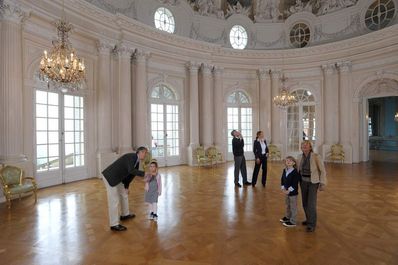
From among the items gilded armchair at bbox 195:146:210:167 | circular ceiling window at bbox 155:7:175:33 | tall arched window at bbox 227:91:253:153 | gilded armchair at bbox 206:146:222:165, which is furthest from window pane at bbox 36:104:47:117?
tall arched window at bbox 227:91:253:153

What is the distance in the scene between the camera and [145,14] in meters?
9.95

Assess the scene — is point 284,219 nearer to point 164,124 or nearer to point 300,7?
point 164,124

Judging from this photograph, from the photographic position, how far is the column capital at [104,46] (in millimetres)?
8445

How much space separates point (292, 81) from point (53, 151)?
10.8 metres

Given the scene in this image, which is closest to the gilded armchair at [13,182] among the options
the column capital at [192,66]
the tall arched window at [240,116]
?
the column capital at [192,66]

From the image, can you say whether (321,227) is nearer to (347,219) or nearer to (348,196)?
(347,219)

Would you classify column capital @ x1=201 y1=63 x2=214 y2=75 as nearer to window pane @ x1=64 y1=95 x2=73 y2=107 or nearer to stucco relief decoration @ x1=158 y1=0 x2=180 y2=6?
stucco relief decoration @ x1=158 y1=0 x2=180 y2=6

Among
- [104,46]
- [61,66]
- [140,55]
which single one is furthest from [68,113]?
[140,55]

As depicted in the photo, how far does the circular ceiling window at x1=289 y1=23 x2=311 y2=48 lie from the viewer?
41.6ft

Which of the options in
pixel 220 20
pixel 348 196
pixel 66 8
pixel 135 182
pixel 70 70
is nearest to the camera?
pixel 70 70

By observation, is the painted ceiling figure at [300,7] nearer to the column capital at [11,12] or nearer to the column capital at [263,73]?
the column capital at [263,73]

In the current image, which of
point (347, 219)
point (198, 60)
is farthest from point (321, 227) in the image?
point (198, 60)

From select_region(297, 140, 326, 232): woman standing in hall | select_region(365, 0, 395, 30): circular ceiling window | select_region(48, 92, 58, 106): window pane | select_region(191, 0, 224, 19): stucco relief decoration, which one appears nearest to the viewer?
select_region(297, 140, 326, 232): woman standing in hall

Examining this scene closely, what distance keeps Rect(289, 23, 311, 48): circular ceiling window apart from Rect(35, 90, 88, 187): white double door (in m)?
10.2
